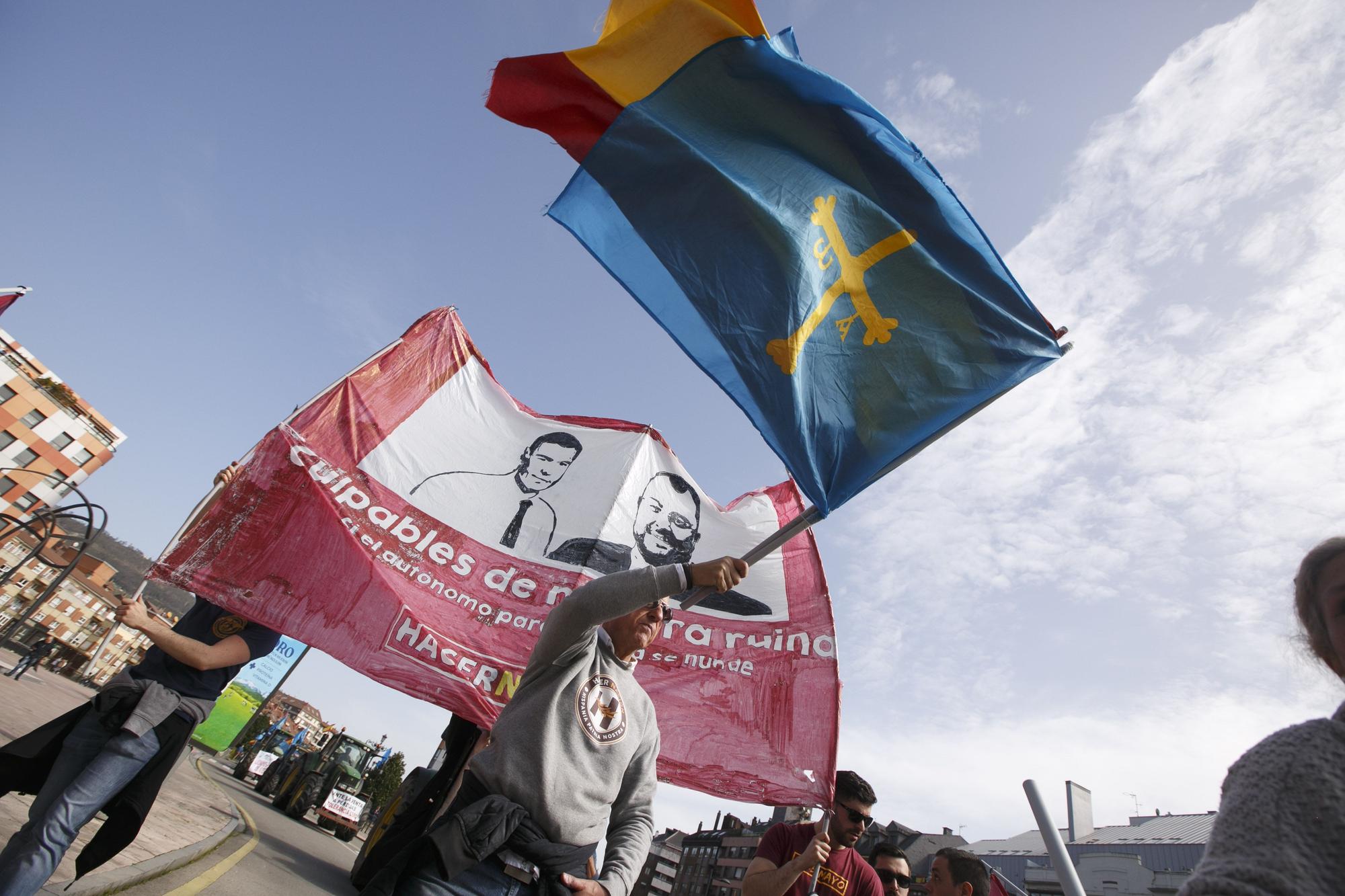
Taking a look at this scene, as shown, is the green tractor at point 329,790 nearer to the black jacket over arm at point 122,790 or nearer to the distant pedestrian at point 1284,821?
the black jacket over arm at point 122,790

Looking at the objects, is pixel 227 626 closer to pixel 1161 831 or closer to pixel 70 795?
pixel 70 795

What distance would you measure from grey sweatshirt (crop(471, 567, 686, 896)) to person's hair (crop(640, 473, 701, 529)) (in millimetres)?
3007

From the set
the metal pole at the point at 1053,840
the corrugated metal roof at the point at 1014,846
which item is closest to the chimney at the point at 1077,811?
the metal pole at the point at 1053,840

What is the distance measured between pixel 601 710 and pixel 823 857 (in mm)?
1851

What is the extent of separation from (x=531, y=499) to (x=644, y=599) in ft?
9.48

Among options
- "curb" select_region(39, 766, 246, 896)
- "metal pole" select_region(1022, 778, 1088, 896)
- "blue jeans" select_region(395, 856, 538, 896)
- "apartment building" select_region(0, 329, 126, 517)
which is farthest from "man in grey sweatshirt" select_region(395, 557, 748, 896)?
"apartment building" select_region(0, 329, 126, 517)

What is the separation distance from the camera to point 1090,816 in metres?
2.83

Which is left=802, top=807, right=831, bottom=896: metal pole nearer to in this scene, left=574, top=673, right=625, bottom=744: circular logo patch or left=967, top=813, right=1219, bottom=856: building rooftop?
left=574, top=673, right=625, bottom=744: circular logo patch

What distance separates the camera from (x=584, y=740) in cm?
226

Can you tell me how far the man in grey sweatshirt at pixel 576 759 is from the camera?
6.46 ft

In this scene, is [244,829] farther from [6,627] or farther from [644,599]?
[644,599]

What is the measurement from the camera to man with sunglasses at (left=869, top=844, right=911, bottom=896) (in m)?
5.39

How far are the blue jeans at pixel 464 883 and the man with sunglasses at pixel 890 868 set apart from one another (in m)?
4.33

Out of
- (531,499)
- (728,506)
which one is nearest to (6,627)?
(531,499)
